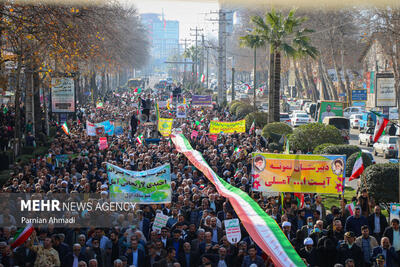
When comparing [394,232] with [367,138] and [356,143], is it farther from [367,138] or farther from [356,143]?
[356,143]

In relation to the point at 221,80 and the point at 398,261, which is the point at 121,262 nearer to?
Result: the point at 398,261

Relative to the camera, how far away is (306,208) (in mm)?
11898

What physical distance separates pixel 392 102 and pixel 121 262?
25678 mm

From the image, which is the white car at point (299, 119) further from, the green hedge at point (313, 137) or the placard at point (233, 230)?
the placard at point (233, 230)

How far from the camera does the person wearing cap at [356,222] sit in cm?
1099

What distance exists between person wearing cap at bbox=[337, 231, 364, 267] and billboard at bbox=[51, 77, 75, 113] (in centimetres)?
2122

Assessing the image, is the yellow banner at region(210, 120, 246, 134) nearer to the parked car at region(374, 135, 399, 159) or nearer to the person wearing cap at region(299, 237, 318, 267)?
the parked car at region(374, 135, 399, 159)

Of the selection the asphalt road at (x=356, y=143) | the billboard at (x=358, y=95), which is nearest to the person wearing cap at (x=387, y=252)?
the asphalt road at (x=356, y=143)

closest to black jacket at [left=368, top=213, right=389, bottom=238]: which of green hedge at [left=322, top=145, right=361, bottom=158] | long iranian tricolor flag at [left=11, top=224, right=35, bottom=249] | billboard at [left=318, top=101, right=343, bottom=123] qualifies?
long iranian tricolor flag at [left=11, top=224, right=35, bottom=249]

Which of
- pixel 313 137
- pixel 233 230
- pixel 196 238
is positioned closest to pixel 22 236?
pixel 196 238

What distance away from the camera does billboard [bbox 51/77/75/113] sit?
28688 mm

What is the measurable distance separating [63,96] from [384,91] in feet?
55.3

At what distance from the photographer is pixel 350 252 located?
9.64m

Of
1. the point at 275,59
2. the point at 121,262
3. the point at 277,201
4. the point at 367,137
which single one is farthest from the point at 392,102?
the point at 121,262
